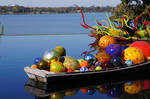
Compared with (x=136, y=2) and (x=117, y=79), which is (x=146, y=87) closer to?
(x=117, y=79)

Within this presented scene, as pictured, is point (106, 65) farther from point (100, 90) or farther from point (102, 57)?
point (100, 90)

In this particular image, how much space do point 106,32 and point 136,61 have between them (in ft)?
10.1

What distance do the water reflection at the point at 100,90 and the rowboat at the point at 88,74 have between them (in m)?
0.20

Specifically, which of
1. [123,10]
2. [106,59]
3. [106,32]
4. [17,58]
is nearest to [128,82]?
[106,59]

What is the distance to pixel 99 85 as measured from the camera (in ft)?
27.5

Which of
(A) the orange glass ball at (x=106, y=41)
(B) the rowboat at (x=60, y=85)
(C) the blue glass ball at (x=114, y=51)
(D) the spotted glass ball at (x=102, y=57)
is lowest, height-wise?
(B) the rowboat at (x=60, y=85)

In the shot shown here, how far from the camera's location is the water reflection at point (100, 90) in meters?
7.49

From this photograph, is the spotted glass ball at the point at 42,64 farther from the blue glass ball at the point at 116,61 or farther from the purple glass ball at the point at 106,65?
the blue glass ball at the point at 116,61

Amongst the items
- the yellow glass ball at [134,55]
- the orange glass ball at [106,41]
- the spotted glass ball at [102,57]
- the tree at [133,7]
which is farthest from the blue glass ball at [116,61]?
the tree at [133,7]

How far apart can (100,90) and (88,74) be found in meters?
0.73

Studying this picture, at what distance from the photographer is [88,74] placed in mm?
8578

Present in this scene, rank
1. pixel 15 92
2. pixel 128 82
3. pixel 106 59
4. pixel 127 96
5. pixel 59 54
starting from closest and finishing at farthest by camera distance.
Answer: pixel 127 96 → pixel 15 92 → pixel 128 82 → pixel 106 59 → pixel 59 54

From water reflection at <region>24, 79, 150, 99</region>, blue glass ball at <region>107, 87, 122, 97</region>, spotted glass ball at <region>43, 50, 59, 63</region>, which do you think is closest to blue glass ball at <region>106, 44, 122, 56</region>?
water reflection at <region>24, 79, 150, 99</region>

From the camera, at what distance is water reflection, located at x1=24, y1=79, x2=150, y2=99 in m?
7.49
